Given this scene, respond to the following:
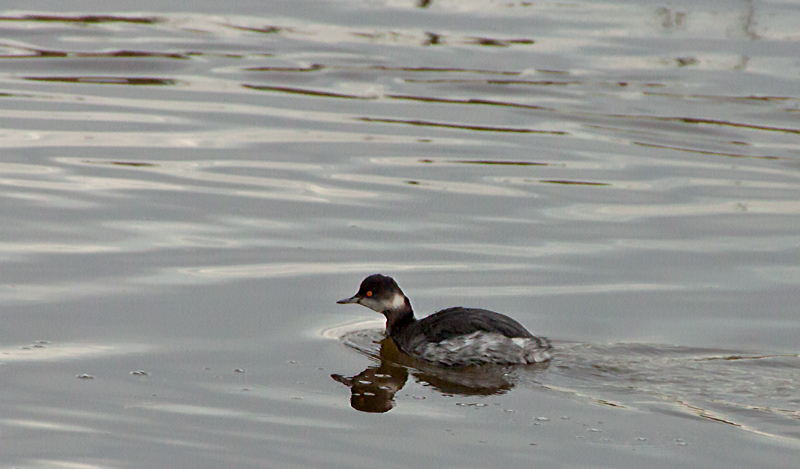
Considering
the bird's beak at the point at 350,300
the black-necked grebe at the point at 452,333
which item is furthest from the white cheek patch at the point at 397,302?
the bird's beak at the point at 350,300

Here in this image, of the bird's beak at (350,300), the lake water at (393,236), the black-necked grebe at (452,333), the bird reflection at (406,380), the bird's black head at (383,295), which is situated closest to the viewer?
the lake water at (393,236)

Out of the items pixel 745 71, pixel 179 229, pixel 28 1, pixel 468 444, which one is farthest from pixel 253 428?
pixel 28 1

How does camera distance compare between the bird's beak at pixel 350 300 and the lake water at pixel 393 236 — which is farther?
the bird's beak at pixel 350 300

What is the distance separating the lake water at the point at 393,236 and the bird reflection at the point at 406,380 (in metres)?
0.03

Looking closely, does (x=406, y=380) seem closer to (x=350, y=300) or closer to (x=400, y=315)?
(x=400, y=315)

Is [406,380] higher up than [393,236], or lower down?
lower down

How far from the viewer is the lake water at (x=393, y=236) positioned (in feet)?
21.9

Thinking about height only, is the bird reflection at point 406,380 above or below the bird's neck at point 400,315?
below

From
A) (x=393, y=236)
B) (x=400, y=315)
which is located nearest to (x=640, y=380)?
(x=400, y=315)

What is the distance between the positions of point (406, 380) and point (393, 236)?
2.83 metres

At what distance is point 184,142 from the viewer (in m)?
13.7

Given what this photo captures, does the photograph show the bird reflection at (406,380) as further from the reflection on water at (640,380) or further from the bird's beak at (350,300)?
the bird's beak at (350,300)

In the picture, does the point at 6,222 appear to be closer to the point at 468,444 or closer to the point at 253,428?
the point at 253,428

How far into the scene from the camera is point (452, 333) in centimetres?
789
